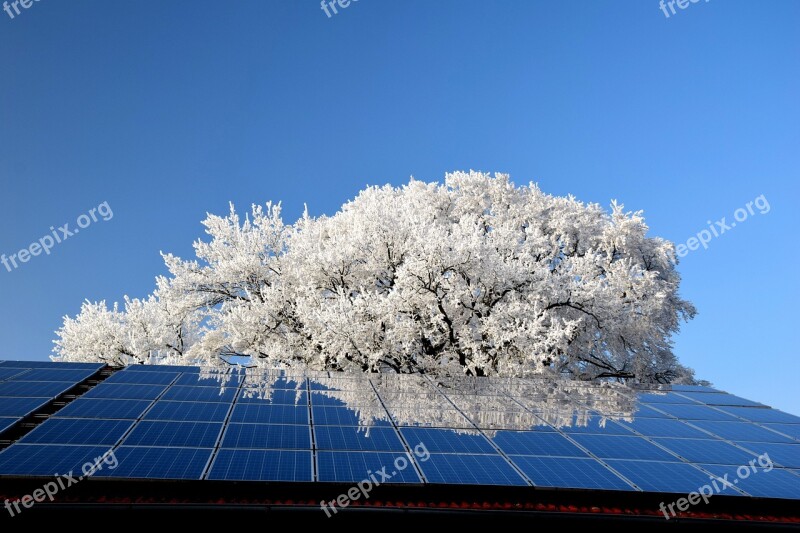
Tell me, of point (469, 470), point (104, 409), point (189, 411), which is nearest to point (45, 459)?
point (104, 409)

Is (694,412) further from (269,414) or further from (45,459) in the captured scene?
(45,459)

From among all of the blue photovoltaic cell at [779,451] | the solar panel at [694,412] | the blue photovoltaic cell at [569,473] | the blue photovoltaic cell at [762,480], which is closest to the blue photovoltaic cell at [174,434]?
the blue photovoltaic cell at [569,473]

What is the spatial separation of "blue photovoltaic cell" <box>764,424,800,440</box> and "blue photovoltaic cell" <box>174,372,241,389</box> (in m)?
11.7

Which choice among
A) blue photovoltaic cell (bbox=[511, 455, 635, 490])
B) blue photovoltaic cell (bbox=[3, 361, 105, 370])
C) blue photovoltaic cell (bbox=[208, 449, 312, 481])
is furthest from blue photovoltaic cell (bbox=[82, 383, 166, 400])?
blue photovoltaic cell (bbox=[511, 455, 635, 490])

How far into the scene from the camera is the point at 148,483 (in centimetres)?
802

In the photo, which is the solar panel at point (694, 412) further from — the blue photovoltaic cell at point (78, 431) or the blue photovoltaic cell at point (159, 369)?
the blue photovoltaic cell at point (78, 431)

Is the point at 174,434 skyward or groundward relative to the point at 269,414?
skyward

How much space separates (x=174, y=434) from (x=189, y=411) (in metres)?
1.33

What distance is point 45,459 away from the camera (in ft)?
27.8

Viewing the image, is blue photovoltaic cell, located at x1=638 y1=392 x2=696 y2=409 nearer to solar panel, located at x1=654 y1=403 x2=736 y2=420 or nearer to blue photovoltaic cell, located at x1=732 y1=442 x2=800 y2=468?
solar panel, located at x1=654 y1=403 x2=736 y2=420

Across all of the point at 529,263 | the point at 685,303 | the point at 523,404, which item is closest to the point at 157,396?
the point at 523,404

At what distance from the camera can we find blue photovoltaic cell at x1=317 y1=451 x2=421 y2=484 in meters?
8.36

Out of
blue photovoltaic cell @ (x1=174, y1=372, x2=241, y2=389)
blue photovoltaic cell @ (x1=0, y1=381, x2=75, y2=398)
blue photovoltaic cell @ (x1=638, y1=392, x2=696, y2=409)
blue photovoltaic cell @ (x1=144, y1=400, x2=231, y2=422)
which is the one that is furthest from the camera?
blue photovoltaic cell @ (x1=638, y1=392, x2=696, y2=409)

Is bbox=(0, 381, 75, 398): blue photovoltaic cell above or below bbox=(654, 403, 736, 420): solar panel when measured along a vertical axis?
above
